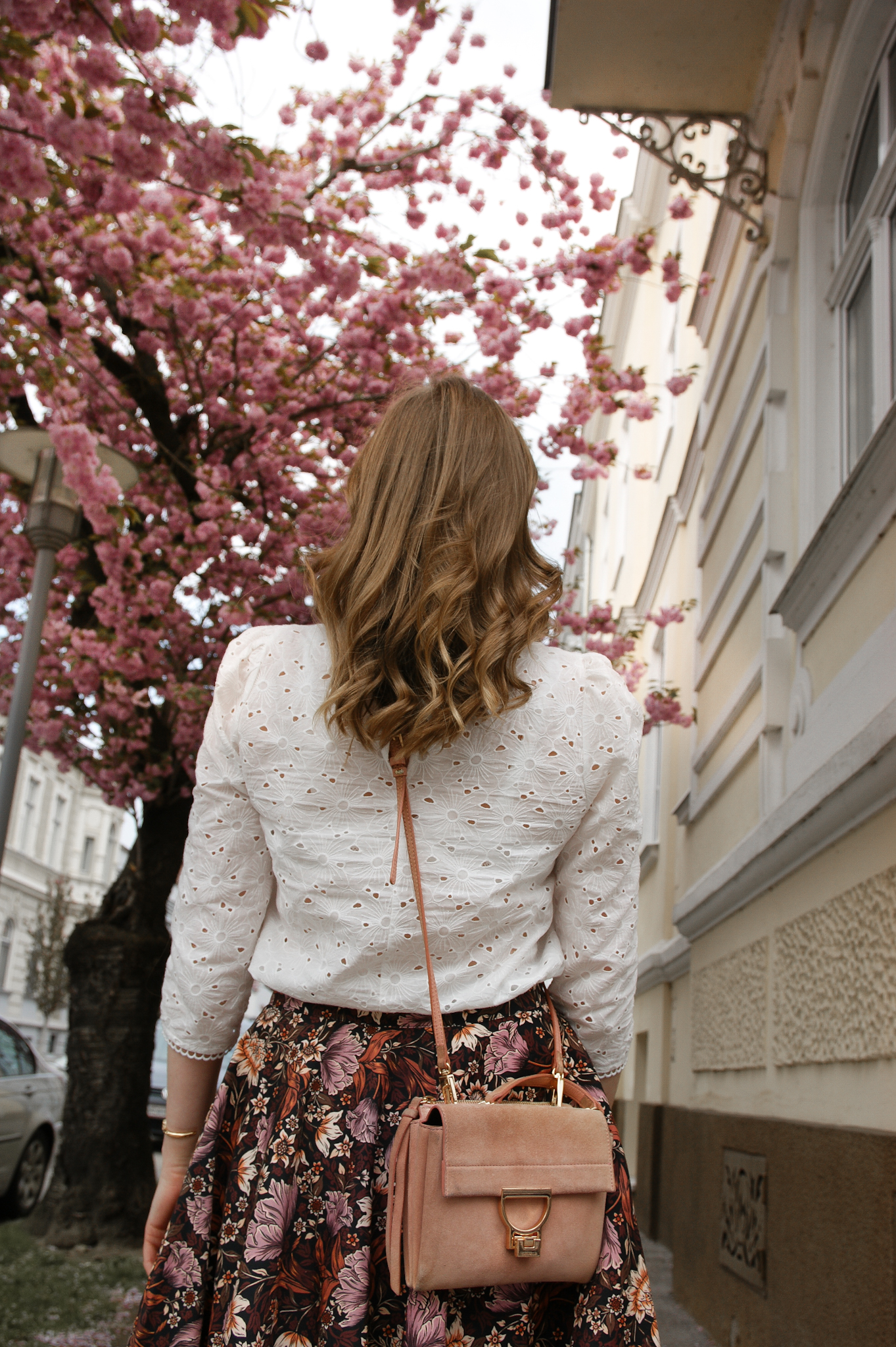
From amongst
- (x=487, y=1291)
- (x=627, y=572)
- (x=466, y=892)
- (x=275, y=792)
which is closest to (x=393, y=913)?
(x=466, y=892)

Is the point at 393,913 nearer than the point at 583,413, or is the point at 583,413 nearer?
the point at 393,913

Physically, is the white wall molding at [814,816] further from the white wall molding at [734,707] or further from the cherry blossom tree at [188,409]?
the cherry blossom tree at [188,409]

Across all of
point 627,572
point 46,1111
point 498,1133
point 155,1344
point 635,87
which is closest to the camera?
point 498,1133

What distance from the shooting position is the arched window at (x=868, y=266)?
3744mm

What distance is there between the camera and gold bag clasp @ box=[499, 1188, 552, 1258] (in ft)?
4.23

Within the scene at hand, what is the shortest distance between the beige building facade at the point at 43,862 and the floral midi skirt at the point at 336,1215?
29.7 meters

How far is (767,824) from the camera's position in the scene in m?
4.25

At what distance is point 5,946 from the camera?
34281 mm

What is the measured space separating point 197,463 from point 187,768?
1867 millimetres

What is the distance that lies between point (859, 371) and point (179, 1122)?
3.78m

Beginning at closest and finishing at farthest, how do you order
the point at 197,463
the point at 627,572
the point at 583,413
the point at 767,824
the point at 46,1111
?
the point at 767,824, the point at 197,463, the point at 583,413, the point at 46,1111, the point at 627,572

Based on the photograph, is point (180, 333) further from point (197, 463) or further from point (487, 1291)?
point (487, 1291)

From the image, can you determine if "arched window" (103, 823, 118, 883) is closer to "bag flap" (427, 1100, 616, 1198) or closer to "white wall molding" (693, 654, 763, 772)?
"white wall molding" (693, 654, 763, 772)

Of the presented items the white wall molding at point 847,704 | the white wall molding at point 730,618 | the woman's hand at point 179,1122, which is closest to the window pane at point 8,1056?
the white wall molding at point 730,618
